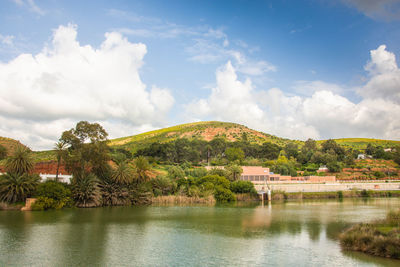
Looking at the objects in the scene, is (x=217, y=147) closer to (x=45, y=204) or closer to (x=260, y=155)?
(x=260, y=155)

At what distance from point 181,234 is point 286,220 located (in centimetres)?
1463

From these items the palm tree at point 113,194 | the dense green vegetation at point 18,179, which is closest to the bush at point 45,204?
the dense green vegetation at point 18,179

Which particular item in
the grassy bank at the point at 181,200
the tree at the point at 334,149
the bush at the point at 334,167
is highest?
the tree at the point at 334,149

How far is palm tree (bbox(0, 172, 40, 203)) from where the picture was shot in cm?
4747

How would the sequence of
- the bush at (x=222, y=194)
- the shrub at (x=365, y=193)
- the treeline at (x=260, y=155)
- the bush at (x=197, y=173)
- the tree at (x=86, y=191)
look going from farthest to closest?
the treeline at (x=260, y=155) → the shrub at (x=365, y=193) → the bush at (x=197, y=173) → the bush at (x=222, y=194) → the tree at (x=86, y=191)

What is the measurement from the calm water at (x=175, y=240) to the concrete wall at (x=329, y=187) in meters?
32.2

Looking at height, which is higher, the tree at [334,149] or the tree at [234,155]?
the tree at [334,149]

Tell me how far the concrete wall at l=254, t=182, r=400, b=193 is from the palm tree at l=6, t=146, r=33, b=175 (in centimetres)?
4556

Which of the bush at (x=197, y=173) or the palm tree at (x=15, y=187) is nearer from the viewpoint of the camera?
the palm tree at (x=15, y=187)

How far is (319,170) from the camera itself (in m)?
102

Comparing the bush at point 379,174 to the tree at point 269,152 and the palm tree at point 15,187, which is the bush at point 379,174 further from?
the palm tree at point 15,187

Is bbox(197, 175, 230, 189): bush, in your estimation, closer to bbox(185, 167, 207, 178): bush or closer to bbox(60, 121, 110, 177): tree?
bbox(185, 167, 207, 178): bush

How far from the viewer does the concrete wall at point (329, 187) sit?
244 feet

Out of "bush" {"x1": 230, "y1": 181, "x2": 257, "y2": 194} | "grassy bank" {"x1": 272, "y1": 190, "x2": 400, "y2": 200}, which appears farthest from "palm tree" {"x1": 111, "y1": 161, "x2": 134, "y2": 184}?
"grassy bank" {"x1": 272, "y1": 190, "x2": 400, "y2": 200}
